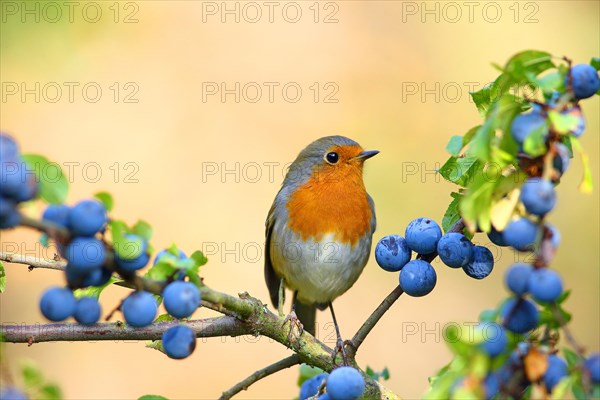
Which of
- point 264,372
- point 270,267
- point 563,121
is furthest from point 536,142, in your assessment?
point 270,267

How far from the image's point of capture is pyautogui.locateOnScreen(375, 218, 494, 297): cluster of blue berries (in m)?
2.40

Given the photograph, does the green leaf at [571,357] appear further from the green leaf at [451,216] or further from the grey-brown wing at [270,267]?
the grey-brown wing at [270,267]

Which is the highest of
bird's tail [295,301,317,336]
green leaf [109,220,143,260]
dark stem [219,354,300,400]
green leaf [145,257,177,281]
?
green leaf [109,220,143,260]

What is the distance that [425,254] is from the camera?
2654 millimetres

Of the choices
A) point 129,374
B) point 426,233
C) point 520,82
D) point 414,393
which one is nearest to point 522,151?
point 520,82

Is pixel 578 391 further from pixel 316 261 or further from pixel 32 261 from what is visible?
pixel 316 261

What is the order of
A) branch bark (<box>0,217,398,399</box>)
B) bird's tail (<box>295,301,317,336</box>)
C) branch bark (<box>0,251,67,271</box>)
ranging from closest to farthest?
branch bark (<box>0,217,398,399</box>)
branch bark (<box>0,251,67,271</box>)
bird's tail (<box>295,301,317,336</box>)

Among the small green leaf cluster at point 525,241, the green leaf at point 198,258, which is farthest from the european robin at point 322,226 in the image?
the small green leaf cluster at point 525,241

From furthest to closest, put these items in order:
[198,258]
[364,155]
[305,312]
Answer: [305,312], [364,155], [198,258]

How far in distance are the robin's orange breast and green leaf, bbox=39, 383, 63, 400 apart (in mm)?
3424

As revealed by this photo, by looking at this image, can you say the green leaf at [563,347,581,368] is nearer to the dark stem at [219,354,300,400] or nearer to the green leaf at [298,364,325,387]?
the dark stem at [219,354,300,400]

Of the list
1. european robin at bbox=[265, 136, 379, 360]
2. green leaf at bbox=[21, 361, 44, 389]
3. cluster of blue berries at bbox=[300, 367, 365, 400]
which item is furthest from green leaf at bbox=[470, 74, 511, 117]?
european robin at bbox=[265, 136, 379, 360]

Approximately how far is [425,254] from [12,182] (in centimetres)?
154

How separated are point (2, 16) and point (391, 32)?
15.0ft
